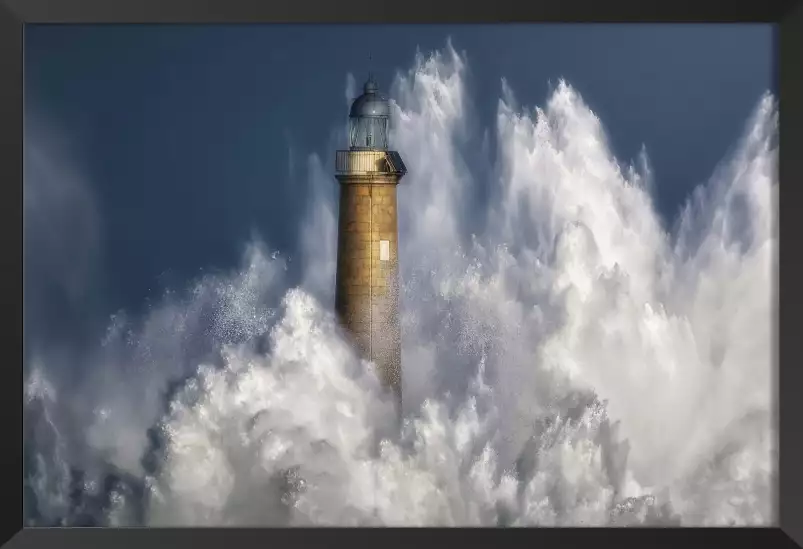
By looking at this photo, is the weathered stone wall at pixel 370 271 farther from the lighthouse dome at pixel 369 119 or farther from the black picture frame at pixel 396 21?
the black picture frame at pixel 396 21

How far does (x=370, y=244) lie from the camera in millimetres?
6750

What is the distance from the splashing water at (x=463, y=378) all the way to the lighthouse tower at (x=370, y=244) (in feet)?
0.32

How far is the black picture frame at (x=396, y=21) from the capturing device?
6.25 m

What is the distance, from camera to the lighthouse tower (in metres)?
6.66

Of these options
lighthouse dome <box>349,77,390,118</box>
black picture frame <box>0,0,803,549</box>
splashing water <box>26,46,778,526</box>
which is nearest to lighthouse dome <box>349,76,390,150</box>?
lighthouse dome <box>349,77,390,118</box>

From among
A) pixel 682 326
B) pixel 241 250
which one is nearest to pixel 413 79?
pixel 241 250

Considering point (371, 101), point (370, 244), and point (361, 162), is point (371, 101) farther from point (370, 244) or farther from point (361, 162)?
point (370, 244)

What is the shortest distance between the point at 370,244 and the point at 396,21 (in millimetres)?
1352

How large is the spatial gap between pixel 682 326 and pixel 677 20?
1808 millimetres

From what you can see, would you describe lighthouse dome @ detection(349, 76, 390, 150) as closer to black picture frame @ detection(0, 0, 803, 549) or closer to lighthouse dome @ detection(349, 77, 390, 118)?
lighthouse dome @ detection(349, 77, 390, 118)

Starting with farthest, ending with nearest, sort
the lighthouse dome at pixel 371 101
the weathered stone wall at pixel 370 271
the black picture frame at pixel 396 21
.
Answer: the weathered stone wall at pixel 370 271
the lighthouse dome at pixel 371 101
the black picture frame at pixel 396 21

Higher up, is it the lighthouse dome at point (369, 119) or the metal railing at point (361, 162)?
the lighthouse dome at point (369, 119)

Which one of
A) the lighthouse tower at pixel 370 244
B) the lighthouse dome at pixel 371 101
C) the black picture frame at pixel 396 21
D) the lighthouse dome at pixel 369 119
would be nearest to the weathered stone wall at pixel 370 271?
the lighthouse tower at pixel 370 244

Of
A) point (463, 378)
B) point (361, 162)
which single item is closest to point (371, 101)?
point (361, 162)
